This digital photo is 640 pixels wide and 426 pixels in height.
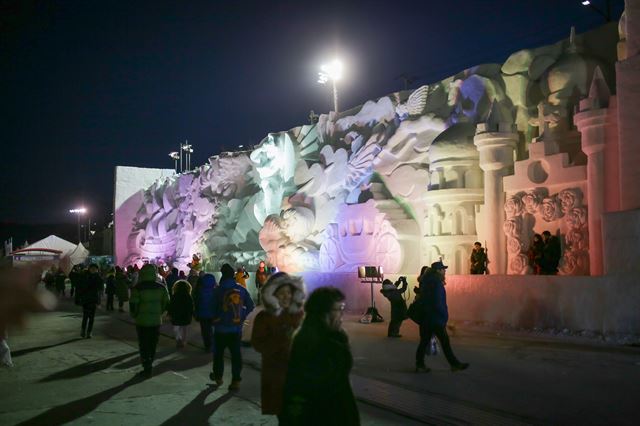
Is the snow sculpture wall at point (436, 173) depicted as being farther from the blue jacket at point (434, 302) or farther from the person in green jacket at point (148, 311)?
the person in green jacket at point (148, 311)

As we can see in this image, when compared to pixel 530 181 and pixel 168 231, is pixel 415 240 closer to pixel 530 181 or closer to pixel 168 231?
pixel 530 181

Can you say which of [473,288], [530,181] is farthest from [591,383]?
[530,181]

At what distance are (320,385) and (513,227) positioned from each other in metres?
10.8

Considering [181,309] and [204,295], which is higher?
[204,295]

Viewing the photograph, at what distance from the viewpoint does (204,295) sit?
32.4 feet

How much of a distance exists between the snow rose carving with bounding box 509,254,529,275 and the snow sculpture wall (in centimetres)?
2

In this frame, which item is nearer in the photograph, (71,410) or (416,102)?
(71,410)

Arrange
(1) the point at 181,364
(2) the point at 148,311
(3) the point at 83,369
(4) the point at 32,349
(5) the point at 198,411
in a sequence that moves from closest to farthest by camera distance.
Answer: (5) the point at 198,411
(2) the point at 148,311
(3) the point at 83,369
(1) the point at 181,364
(4) the point at 32,349

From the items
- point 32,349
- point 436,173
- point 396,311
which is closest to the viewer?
point 32,349

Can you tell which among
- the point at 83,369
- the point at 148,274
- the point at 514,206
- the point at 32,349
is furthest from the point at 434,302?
the point at 32,349

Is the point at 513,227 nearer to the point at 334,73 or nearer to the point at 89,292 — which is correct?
the point at 89,292

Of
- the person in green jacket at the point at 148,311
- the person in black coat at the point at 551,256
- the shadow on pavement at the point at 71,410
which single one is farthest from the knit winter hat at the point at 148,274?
the person in black coat at the point at 551,256

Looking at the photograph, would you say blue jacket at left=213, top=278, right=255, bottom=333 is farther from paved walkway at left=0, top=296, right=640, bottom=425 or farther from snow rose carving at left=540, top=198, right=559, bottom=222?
snow rose carving at left=540, top=198, right=559, bottom=222

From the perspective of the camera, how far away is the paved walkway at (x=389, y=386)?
5902 mm
